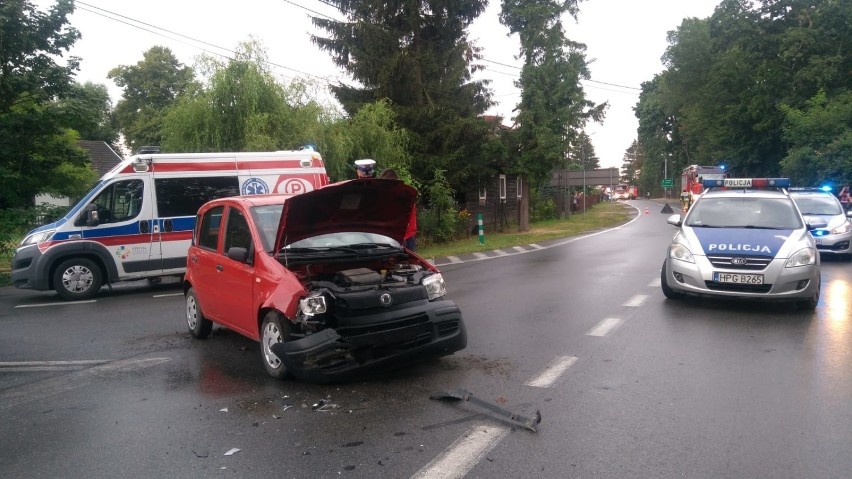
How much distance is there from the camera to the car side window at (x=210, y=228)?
7.52 m

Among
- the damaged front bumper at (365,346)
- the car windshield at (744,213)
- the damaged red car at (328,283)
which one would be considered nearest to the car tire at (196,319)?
the damaged red car at (328,283)

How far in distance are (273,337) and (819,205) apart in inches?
588

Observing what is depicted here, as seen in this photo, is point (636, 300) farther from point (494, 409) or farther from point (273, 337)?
point (273, 337)

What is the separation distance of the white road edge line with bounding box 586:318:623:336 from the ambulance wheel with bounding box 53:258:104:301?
939 centimetres

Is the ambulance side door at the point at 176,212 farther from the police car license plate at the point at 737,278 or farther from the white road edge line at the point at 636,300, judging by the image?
the police car license plate at the point at 737,278

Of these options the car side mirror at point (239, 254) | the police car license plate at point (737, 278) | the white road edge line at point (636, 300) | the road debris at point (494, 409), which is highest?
the car side mirror at point (239, 254)

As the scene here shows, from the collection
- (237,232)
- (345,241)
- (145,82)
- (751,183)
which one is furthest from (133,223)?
(145,82)

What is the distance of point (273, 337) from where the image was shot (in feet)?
19.8

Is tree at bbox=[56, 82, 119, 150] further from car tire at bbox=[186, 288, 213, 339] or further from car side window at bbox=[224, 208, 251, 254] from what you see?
car side window at bbox=[224, 208, 251, 254]

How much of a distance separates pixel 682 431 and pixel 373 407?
7.68ft

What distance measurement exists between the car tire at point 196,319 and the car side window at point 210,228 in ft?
2.30

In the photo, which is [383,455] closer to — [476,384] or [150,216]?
[476,384]

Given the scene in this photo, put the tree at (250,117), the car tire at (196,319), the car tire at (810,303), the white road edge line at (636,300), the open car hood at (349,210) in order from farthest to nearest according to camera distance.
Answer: the tree at (250,117) < the white road edge line at (636,300) < the car tire at (810,303) < the car tire at (196,319) < the open car hood at (349,210)

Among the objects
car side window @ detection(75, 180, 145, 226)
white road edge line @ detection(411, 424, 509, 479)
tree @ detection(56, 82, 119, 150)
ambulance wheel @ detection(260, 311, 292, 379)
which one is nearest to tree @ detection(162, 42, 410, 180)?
tree @ detection(56, 82, 119, 150)
